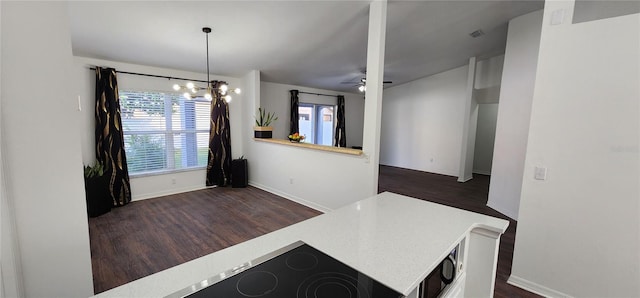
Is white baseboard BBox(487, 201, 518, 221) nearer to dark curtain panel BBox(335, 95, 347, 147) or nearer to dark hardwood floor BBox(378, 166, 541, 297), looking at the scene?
dark hardwood floor BBox(378, 166, 541, 297)

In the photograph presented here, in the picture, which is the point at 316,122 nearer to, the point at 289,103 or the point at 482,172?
the point at 289,103

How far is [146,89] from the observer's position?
14.0 ft

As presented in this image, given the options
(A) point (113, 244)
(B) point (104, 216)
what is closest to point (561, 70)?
(A) point (113, 244)

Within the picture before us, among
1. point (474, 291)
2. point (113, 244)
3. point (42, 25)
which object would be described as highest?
point (42, 25)

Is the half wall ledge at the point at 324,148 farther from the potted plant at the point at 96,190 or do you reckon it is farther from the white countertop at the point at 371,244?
the potted plant at the point at 96,190

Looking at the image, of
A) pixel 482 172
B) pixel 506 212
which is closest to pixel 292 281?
pixel 506 212

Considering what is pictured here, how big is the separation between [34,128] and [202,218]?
2.71 metres

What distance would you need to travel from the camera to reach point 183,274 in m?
0.89

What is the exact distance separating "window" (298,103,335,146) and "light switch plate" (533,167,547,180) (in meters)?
5.53

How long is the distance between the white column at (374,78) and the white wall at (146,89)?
10.9 ft

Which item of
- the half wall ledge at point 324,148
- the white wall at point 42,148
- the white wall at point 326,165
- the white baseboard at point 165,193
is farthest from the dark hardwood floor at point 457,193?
the white baseboard at point 165,193

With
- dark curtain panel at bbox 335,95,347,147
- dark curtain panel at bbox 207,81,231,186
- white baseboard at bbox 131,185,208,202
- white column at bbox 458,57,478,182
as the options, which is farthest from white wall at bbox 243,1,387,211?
white column at bbox 458,57,478,182

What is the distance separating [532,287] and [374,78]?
240cm

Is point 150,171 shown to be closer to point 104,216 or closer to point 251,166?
point 104,216
